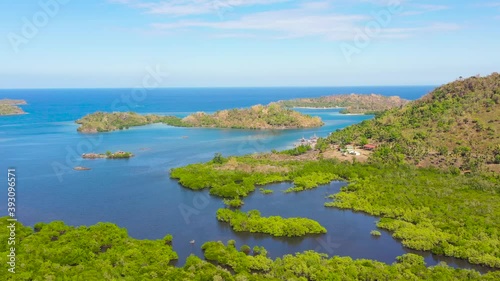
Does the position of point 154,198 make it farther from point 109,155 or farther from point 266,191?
point 109,155

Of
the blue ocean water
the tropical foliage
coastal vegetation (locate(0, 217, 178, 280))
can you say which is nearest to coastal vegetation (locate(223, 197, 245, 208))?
the blue ocean water

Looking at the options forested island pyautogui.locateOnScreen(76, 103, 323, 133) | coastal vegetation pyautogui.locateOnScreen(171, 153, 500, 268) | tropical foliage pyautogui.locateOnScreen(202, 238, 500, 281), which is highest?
forested island pyautogui.locateOnScreen(76, 103, 323, 133)

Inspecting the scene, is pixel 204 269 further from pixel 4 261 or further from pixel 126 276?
pixel 4 261

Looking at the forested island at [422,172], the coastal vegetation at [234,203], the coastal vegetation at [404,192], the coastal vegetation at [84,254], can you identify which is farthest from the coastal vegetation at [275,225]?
the coastal vegetation at [84,254]

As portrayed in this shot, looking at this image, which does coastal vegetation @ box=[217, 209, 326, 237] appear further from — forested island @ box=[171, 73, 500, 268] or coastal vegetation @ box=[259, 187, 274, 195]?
coastal vegetation @ box=[259, 187, 274, 195]

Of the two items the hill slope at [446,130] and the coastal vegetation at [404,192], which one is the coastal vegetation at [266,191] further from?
A: the hill slope at [446,130]
